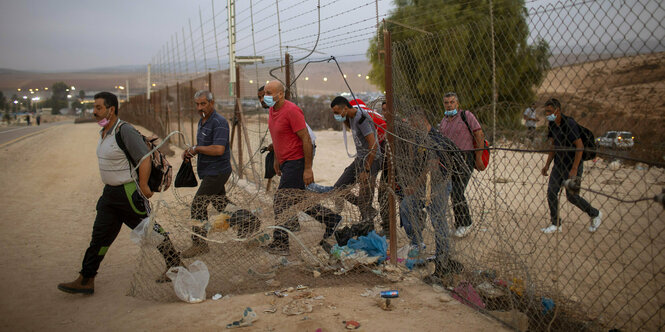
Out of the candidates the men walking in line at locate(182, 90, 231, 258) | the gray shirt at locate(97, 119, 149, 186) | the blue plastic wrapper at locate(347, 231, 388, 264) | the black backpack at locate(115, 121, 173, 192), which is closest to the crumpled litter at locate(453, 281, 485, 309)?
the blue plastic wrapper at locate(347, 231, 388, 264)

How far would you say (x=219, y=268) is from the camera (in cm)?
402

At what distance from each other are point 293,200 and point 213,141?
119 cm

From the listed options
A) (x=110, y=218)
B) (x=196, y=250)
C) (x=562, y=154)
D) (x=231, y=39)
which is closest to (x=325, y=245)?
(x=196, y=250)

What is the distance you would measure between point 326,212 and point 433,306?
4.47 feet

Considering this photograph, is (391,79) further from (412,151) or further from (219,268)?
(219,268)

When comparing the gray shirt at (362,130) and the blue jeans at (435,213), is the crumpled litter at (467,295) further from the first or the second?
the gray shirt at (362,130)

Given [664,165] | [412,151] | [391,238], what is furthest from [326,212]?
[664,165]

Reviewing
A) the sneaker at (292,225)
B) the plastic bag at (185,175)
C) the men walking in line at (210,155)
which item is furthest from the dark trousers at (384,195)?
the plastic bag at (185,175)

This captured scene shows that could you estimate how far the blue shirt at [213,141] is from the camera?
185 inches

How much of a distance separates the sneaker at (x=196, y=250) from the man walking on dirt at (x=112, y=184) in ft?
1.94

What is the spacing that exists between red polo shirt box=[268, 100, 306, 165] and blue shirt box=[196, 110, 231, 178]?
528mm

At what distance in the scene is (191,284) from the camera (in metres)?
3.58

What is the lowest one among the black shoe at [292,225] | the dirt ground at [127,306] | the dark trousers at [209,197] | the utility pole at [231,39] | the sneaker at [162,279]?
the dirt ground at [127,306]

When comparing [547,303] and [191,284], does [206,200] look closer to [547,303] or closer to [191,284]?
[191,284]
